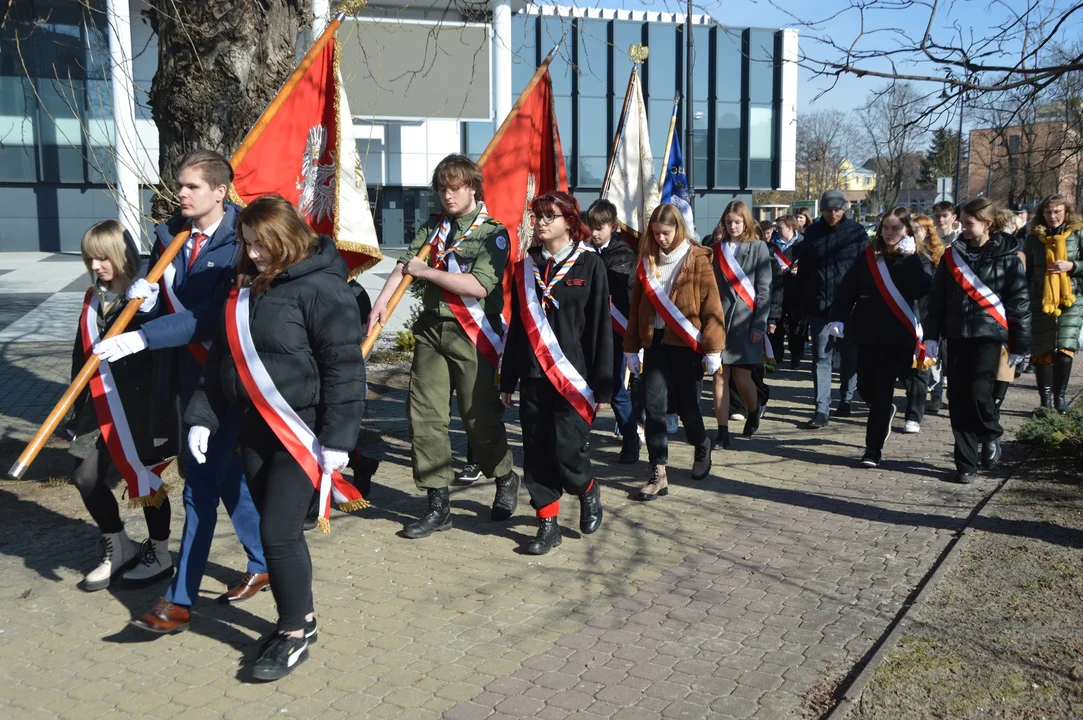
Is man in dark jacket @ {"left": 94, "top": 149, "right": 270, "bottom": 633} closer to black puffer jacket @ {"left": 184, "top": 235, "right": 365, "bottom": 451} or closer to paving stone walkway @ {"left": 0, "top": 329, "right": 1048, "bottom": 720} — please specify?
paving stone walkway @ {"left": 0, "top": 329, "right": 1048, "bottom": 720}

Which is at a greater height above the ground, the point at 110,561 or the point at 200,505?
the point at 200,505

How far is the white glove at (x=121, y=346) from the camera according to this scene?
4406 mm

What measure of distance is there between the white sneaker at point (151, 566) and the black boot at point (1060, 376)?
24.9ft

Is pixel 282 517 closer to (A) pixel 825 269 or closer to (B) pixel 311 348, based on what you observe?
(B) pixel 311 348

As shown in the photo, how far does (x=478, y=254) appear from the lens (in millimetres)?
5863

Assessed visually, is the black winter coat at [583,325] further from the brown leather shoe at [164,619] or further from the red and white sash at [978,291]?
the red and white sash at [978,291]

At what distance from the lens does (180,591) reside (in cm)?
446

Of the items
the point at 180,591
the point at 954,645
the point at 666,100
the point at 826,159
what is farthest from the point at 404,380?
the point at 826,159

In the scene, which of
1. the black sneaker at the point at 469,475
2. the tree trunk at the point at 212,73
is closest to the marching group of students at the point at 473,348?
the black sneaker at the point at 469,475

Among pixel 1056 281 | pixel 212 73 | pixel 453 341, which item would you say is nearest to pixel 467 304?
pixel 453 341

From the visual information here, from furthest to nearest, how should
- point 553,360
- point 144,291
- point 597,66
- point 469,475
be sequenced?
point 597,66, point 469,475, point 553,360, point 144,291

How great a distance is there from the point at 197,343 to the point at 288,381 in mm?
858

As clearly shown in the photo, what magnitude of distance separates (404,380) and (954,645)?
8.13 m

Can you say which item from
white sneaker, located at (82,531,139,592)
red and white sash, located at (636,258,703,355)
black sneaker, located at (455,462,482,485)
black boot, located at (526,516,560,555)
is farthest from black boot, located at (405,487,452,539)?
red and white sash, located at (636,258,703,355)
